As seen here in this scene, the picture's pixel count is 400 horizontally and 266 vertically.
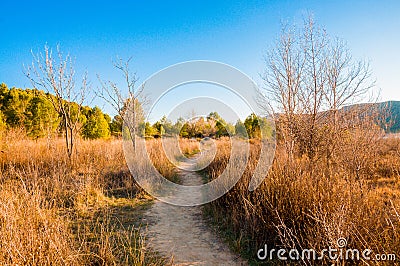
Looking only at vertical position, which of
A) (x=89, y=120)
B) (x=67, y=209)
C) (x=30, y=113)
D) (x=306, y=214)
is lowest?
(x=67, y=209)

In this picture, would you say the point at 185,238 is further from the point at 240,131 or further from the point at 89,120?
the point at 89,120

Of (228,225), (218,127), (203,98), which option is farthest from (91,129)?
(228,225)

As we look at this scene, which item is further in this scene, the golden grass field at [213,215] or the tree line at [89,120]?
the tree line at [89,120]

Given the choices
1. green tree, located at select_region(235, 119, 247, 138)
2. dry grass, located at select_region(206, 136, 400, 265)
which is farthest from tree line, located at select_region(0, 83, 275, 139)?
dry grass, located at select_region(206, 136, 400, 265)

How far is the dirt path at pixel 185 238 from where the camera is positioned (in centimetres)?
312

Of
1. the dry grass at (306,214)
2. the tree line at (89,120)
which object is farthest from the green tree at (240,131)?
the dry grass at (306,214)

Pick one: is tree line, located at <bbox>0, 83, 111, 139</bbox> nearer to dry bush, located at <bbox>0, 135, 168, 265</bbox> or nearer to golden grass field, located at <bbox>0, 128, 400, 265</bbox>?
dry bush, located at <bbox>0, 135, 168, 265</bbox>

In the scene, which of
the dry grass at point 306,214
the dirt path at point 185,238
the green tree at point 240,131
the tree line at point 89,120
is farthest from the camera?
the tree line at point 89,120

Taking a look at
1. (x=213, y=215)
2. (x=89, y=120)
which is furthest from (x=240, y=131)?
(x=89, y=120)

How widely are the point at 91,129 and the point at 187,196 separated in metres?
22.5

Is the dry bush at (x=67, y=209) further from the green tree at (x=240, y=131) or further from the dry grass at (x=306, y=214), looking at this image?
the green tree at (x=240, y=131)

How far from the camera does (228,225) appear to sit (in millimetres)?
4090

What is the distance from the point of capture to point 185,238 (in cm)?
382

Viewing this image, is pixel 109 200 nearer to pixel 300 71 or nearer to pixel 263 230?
pixel 263 230
